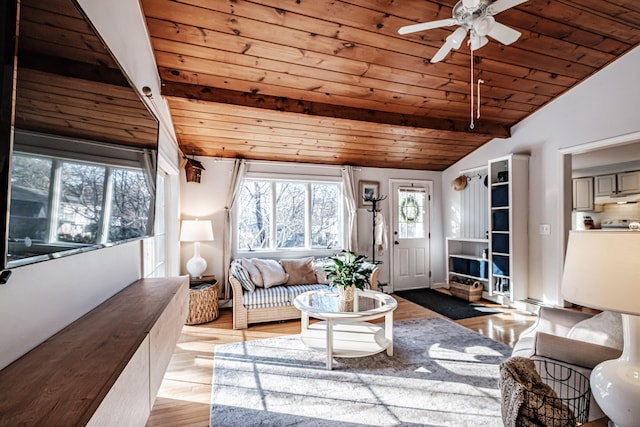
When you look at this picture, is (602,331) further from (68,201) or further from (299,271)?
(299,271)

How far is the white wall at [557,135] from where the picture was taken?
340cm

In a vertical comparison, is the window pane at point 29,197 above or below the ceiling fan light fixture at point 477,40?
below

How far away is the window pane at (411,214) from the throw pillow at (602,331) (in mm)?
3910

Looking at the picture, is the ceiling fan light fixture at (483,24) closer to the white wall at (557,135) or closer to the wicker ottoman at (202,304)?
the white wall at (557,135)

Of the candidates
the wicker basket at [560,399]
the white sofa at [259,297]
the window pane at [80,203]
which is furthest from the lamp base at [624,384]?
the white sofa at [259,297]

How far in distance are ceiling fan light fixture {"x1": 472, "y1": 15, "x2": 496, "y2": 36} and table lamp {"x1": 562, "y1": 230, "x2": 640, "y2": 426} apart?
60.0 inches

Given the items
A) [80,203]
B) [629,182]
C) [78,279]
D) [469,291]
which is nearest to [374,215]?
[469,291]

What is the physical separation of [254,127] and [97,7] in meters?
2.56

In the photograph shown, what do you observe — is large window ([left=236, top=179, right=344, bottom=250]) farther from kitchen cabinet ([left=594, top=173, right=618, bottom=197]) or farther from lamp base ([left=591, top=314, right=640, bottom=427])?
kitchen cabinet ([left=594, top=173, right=618, bottom=197])

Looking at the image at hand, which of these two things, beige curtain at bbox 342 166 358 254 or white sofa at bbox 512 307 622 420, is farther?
beige curtain at bbox 342 166 358 254

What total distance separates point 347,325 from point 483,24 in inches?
116

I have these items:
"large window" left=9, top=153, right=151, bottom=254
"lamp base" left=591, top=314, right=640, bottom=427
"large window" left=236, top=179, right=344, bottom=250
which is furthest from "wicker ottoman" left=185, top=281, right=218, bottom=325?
"lamp base" left=591, top=314, right=640, bottom=427

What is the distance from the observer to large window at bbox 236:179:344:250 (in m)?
4.83

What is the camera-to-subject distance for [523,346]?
2119 millimetres
